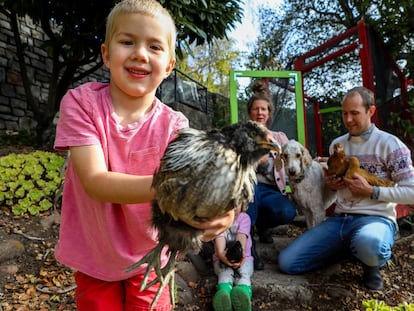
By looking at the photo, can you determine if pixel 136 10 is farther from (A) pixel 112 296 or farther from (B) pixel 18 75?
(B) pixel 18 75

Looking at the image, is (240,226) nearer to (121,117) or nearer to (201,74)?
(121,117)

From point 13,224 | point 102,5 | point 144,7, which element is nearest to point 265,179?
point 13,224

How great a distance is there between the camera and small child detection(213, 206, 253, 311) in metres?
2.66

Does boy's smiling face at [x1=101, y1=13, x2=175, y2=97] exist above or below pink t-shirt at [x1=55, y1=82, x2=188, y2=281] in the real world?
above

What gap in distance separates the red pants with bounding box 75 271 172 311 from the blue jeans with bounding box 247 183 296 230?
2165mm

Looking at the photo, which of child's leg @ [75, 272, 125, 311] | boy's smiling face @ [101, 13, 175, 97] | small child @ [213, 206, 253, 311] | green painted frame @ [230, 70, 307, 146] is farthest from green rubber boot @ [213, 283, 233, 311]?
green painted frame @ [230, 70, 307, 146]

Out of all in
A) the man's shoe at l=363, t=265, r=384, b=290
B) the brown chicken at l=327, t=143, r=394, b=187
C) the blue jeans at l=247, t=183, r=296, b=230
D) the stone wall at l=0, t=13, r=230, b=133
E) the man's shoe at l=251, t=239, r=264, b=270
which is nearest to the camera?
the man's shoe at l=363, t=265, r=384, b=290

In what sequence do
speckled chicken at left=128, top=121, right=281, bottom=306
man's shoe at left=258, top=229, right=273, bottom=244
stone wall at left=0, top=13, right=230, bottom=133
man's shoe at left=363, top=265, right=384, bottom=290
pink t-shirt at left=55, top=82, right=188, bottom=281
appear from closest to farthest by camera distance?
1. speckled chicken at left=128, top=121, right=281, bottom=306
2. pink t-shirt at left=55, top=82, right=188, bottom=281
3. man's shoe at left=363, top=265, right=384, bottom=290
4. man's shoe at left=258, top=229, right=273, bottom=244
5. stone wall at left=0, top=13, right=230, bottom=133

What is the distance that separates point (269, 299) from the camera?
2965 mm

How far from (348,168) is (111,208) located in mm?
2354

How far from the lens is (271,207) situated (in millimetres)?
3635

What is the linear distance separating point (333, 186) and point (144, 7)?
2596 millimetres

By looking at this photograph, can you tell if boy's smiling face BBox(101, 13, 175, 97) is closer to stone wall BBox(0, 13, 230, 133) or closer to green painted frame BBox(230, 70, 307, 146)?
green painted frame BBox(230, 70, 307, 146)

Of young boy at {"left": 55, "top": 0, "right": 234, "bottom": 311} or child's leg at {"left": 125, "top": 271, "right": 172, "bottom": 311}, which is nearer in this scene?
young boy at {"left": 55, "top": 0, "right": 234, "bottom": 311}
